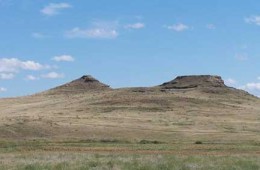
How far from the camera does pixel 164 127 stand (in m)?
75.1

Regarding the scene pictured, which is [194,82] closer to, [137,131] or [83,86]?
[83,86]

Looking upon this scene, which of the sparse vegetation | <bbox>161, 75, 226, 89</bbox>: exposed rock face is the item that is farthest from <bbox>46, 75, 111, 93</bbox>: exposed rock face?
<bbox>161, 75, 226, 89</bbox>: exposed rock face

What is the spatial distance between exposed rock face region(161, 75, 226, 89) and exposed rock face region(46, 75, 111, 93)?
57.2 feet

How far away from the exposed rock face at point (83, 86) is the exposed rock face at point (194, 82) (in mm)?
17430

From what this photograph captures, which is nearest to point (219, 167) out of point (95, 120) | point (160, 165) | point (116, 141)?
point (160, 165)

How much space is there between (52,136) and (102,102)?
156 ft

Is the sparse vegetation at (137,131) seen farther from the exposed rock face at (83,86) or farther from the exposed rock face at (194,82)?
the exposed rock face at (194,82)

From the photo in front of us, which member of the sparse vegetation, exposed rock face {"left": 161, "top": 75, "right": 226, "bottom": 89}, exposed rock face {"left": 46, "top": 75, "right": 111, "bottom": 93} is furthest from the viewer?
exposed rock face {"left": 46, "top": 75, "right": 111, "bottom": 93}

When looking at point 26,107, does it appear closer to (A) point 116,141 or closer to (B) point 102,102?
(B) point 102,102

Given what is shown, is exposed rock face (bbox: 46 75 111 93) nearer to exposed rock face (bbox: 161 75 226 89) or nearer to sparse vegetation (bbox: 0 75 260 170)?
sparse vegetation (bbox: 0 75 260 170)

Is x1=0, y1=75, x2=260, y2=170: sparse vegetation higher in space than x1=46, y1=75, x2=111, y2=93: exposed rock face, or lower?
lower

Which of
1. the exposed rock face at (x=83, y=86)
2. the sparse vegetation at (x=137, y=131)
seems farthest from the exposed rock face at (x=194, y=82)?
the exposed rock face at (x=83, y=86)

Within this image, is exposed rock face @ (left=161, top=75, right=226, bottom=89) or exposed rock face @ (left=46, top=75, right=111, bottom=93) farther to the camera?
exposed rock face @ (left=46, top=75, right=111, bottom=93)

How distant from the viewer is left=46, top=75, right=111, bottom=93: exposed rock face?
14912cm
